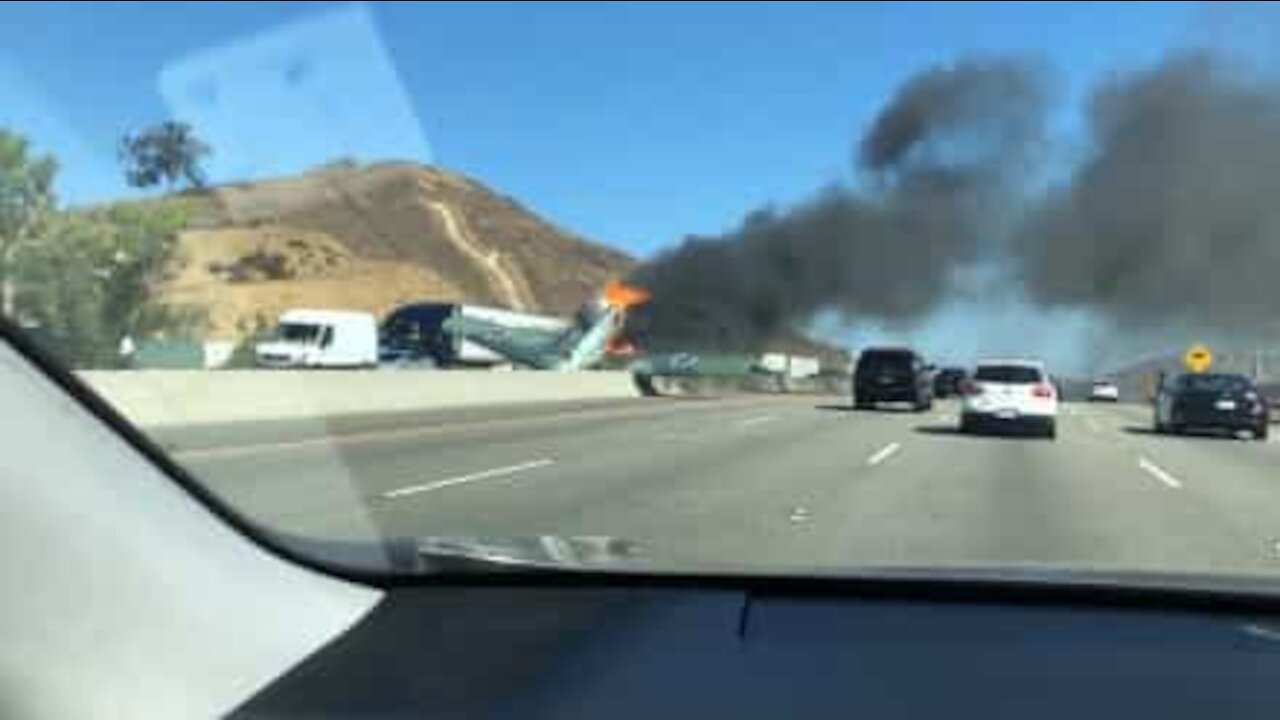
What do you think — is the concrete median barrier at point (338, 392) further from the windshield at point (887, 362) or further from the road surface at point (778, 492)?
the windshield at point (887, 362)

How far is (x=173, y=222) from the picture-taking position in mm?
7840

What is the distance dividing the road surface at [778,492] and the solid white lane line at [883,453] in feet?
0.24

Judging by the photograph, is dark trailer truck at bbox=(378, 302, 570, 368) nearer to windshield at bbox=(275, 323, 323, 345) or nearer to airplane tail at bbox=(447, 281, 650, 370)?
airplane tail at bbox=(447, 281, 650, 370)

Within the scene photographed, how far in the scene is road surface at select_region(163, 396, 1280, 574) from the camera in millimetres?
10281

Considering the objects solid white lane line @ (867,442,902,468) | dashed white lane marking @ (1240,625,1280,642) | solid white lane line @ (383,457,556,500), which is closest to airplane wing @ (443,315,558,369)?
solid white lane line @ (867,442,902,468)

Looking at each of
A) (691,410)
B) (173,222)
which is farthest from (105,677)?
(691,410)

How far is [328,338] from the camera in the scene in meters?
59.8

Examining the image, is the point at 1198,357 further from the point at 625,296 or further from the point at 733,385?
the point at 625,296

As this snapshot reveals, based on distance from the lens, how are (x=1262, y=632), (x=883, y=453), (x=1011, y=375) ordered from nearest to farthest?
(x=1262, y=632) → (x=883, y=453) → (x=1011, y=375)

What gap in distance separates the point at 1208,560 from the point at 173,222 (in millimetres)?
5955

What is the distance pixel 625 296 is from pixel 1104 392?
96.6 ft

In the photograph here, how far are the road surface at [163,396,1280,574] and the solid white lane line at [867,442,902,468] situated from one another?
0.24 feet

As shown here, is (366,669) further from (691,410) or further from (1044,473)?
(691,410)

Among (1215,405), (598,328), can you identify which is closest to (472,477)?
(1215,405)
